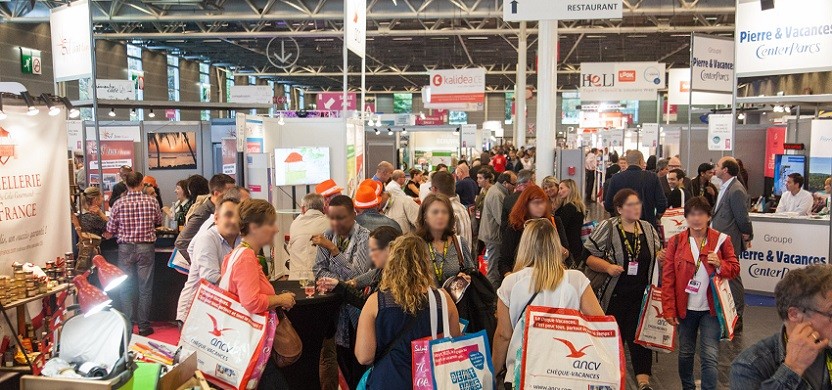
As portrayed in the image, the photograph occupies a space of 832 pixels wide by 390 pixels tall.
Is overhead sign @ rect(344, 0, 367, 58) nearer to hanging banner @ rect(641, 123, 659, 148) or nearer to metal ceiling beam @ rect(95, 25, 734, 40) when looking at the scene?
hanging banner @ rect(641, 123, 659, 148)

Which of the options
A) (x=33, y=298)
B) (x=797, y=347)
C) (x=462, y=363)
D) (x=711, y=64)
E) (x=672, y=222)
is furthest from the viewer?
(x=711, y=64)

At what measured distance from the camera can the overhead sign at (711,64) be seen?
1000 centimetres

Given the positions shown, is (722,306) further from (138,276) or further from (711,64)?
(711,64)

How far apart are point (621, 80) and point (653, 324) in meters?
14.9

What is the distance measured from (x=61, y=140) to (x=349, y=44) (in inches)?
124

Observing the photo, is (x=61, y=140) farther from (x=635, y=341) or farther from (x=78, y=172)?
(x=78, y=172)

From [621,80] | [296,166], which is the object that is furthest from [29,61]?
[621,80]

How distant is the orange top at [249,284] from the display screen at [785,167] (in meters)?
9.87

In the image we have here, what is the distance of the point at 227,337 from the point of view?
3.42m

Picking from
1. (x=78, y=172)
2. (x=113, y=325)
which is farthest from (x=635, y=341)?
(x=78, y=172)

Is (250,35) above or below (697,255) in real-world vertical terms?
above

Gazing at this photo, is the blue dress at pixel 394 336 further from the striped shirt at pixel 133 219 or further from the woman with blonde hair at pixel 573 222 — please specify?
the striped shirt at pixel 133 219

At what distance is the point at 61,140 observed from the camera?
4301mm

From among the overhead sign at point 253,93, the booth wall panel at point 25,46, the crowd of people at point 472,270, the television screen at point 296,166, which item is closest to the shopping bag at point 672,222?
the crowd of people at point 472,270
